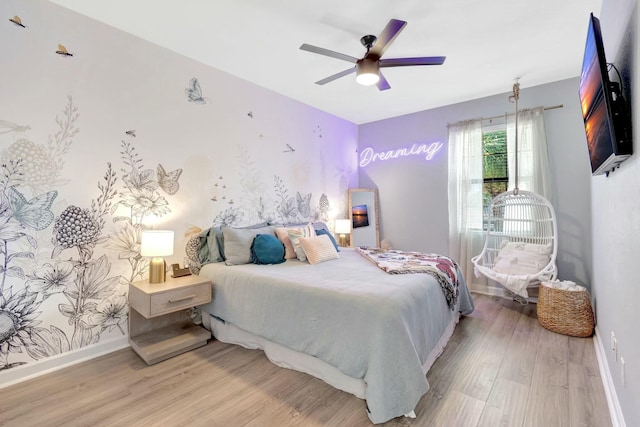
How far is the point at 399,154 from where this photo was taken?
4.79 metres

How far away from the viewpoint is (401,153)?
187 inches

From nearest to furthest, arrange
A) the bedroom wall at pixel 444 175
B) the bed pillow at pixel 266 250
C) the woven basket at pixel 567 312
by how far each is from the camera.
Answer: the woven basket at pixel 567 312 < the bed pillow at pixel 266 250 < the bedroom wall at pixel 444 175

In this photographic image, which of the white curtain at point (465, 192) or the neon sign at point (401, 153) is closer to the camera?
the white curtain at point (465, 192)

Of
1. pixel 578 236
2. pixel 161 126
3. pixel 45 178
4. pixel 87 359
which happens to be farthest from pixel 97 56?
pixel 578 236

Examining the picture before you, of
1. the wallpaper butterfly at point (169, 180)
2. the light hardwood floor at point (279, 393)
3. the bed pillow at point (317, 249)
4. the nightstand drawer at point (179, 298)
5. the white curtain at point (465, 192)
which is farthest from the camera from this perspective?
the white curtain at point (465, 192)

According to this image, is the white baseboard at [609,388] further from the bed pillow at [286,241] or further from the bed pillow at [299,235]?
the bed pillow at [286,241]

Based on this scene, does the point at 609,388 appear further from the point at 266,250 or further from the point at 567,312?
the point at 266,250

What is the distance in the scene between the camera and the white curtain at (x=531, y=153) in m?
3.51

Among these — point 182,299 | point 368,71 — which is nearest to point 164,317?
point 182,299

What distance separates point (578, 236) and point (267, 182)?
3.78m

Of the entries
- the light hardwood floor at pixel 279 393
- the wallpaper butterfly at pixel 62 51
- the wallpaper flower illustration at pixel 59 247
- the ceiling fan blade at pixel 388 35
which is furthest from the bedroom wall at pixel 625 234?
the wallpaper butterfly at pixel 62 51

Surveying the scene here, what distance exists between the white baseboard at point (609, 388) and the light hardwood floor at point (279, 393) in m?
0.05

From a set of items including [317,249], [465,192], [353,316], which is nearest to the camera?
[353,316]

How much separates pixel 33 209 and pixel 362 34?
115 inches
